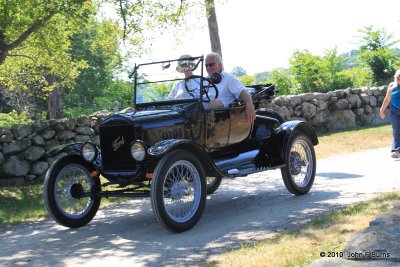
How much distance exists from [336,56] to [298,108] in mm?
5475

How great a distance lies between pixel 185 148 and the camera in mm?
6031

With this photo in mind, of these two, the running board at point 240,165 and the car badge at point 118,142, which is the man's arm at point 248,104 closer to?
the running board at point 240,165

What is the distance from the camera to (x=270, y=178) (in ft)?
31.7

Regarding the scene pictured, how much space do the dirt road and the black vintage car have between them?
0.29m

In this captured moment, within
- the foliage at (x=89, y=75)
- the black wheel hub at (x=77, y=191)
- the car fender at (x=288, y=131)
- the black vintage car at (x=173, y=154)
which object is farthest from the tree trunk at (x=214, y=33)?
the foliage at (x=89, y=75)

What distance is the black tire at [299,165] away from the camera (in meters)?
7.42

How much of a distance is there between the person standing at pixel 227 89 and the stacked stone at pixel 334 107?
798 cm

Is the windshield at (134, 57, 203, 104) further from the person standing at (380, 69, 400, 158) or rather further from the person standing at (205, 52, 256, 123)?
the person standing at (380, 69, 400, 158)

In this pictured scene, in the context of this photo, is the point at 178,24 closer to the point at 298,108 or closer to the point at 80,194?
the point at 298,108

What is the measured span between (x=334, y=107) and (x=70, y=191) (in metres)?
12.0

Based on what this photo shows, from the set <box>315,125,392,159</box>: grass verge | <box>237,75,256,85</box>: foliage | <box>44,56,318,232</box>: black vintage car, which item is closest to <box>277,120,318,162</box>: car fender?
<box>44,56,318,232</box>: black vintage car

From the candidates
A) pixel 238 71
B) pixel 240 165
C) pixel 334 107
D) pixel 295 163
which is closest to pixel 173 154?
pixel 240 165

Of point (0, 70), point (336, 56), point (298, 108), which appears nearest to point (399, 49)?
point (336, 56)

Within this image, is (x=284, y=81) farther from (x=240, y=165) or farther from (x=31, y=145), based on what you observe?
(x=240, y=165)
